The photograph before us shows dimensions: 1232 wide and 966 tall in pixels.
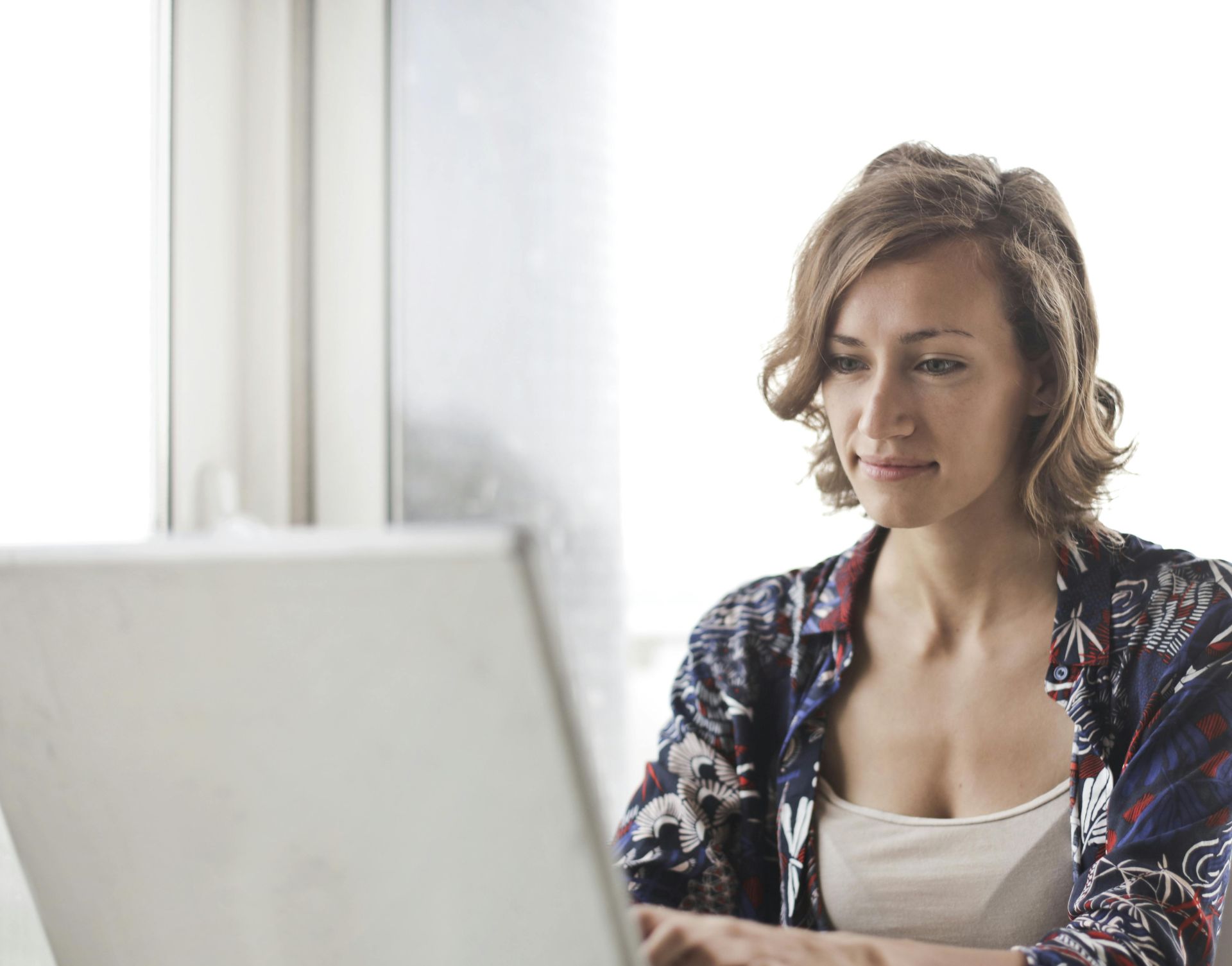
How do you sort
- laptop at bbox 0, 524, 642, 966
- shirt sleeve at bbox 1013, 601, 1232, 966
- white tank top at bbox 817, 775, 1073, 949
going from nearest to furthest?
1. laptop at bbox 0, 524, 642, 966
2. shirt sleeve at bbox 1013, 601, 1232, 966
3. white tank top at bbox 817, 775, 1073, 949

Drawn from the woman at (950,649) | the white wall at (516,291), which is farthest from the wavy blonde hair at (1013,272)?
the white wall at (516,291)

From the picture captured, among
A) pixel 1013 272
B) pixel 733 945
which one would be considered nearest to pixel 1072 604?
pixel 1013 272

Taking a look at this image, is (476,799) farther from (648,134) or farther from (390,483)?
(648,134)

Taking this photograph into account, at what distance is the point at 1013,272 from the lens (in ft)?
3.48

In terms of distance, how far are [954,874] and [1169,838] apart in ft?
0.63

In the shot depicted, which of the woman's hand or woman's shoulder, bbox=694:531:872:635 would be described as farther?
woman's shoulder, bbox=694:531:872:635

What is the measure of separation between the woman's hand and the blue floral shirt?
0.73ft

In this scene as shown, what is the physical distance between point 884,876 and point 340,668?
0.78m

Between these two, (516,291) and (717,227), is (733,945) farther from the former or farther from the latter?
(717,227)

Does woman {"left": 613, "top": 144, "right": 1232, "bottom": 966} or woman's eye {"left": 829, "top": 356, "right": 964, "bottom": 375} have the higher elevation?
woman's eye {"left": 829, "top": 356, "right": 964, "bottom": 375}

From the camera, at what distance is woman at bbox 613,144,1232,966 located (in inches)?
38.2

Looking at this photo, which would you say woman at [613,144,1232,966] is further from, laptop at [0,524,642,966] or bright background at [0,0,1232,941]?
laptop at [0,524,642,966]

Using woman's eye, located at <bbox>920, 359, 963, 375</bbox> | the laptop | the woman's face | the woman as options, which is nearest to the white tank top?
the woman

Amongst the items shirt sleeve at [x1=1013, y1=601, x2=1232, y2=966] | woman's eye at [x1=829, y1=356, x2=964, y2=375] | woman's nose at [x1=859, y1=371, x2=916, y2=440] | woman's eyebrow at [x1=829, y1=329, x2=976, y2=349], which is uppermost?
woman's eyebrow at [x1=829, y1=329, x2=976, y2=349]
